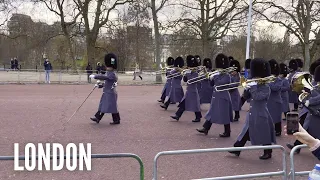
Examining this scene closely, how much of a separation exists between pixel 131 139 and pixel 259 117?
2641 millimetres

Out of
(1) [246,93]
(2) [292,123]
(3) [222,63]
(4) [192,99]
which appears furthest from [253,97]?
(4) [192,99]

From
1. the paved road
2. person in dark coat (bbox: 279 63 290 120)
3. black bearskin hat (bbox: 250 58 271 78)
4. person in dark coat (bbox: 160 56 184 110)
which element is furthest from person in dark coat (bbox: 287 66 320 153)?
person in dark coat (bbox: 160 56 184 110)

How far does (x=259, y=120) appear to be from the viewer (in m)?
6.06

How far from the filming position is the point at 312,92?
6051 millimetres

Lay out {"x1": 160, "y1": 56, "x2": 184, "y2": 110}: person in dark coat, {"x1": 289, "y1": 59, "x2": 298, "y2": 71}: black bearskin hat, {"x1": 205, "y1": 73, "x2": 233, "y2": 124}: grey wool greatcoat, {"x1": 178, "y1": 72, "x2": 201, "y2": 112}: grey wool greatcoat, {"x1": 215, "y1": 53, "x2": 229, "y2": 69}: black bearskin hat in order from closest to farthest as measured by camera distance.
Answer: {"x1": 205, "y1": 73, "x2": 233, "y2": 124}: grey wool greatcoat < {"x1": 215, "y1": 53, "x2": 229, "y2": 69}: black bearskin hat < {"x1": 178, "y1": 72, "x2": 201, "y2": 112}: grey wool greatcoat < {"x1": 289, "y1": 59, "x2": 298, "y2": 71}: black bearskin hat < {"x1": 160, "y1": 56, "x2": 184, "y2": 110}: person in dark coat

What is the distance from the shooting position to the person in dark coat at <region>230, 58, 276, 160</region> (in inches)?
237

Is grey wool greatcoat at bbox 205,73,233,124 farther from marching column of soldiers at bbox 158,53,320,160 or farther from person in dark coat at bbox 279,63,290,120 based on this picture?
person in dark coat at bbox 279,63,290,120

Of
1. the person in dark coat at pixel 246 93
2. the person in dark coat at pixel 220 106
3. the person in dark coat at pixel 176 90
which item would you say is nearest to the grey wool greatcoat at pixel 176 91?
the person in dark coat at pixel 176 90

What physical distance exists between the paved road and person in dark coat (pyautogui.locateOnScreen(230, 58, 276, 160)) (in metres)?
0.33

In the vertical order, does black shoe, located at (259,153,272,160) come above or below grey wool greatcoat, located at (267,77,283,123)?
below

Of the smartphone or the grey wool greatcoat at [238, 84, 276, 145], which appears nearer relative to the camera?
the smartphone

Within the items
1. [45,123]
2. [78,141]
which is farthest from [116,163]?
[45,123]

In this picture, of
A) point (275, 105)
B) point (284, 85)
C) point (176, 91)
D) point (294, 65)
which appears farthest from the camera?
point (176, 91)

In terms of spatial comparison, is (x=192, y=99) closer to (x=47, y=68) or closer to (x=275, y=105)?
(x=275, y=105)
